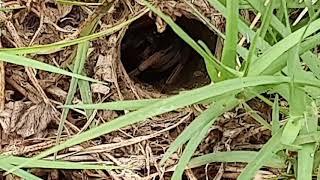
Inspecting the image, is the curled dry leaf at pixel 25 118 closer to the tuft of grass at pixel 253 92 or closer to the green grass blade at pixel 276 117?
the tuft of grass at pixel 253 92

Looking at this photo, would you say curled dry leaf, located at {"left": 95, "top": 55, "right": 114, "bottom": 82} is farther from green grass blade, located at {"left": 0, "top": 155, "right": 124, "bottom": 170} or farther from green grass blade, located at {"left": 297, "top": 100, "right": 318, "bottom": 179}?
green grass blade, located at {"left": 297, "top": 100, "right": 318, "bottom": 179}

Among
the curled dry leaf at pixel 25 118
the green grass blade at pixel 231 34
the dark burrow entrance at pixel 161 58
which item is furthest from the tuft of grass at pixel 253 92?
the dark burrow entrance at pixel 161 58

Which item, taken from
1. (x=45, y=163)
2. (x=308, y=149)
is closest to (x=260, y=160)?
(x=308, y=149)

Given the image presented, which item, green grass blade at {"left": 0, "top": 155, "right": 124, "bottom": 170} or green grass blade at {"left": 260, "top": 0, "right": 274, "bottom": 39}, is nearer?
green grass blade at {"left": 260, "top": 0, "right": 274, "bottom": 39}

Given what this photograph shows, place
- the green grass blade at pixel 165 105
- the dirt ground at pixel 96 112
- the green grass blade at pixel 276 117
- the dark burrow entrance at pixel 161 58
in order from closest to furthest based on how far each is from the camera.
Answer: the green grass blade at pixel 165 105
the green grass blade at pixel 276 117
the dirt ground at pixel 96 112
the dark burrow entrance at pixel 161 58

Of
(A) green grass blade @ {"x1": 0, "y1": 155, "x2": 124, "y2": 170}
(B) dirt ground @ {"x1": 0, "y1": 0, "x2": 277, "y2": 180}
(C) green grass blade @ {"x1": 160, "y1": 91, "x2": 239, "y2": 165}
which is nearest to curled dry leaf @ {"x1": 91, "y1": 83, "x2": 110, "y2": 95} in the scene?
(B) dirt ground @ {"x1": 0, "y1": 0, "x2": 277, "y2": 180}

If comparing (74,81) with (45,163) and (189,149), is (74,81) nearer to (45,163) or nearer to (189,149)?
(45,163)
